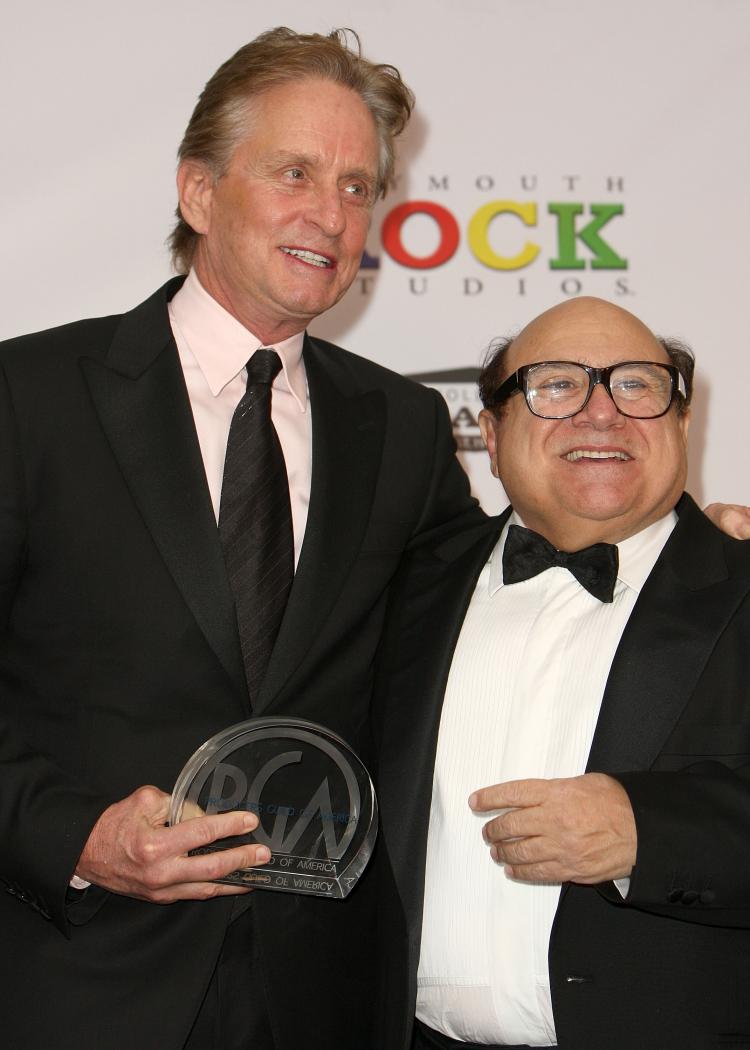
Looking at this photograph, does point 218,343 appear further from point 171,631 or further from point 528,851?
point 528,851

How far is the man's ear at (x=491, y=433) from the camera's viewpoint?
2.48m

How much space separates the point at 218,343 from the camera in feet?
7.79

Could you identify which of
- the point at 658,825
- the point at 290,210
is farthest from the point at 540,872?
the point at 290,210

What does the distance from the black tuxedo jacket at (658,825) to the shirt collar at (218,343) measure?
0.60 m

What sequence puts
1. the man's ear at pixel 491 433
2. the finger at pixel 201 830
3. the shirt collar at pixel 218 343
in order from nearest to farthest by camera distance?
the finger at pixel 201 830 < the shirt collar at pixel 218 343 < the man's ear at pixel 491 433

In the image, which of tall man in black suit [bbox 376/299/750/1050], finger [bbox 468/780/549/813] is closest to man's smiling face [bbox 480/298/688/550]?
tall man in black suit [bbox 376/299/750/1050]

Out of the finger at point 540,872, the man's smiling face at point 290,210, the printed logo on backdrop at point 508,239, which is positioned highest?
the printed logo on backdrop at point 508,239

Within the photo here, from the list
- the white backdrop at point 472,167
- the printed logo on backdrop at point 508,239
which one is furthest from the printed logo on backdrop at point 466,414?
the printed logo on backdrop at point 508,239

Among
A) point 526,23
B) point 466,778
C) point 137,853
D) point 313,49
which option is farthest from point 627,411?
point 526,23

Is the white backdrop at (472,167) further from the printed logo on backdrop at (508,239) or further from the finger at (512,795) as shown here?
the finger at (512,795)

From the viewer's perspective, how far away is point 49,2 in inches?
128

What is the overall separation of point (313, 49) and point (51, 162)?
1.08 meters

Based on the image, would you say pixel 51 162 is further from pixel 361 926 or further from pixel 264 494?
pixel 361 926

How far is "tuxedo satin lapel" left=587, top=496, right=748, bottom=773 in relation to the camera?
199 cm
